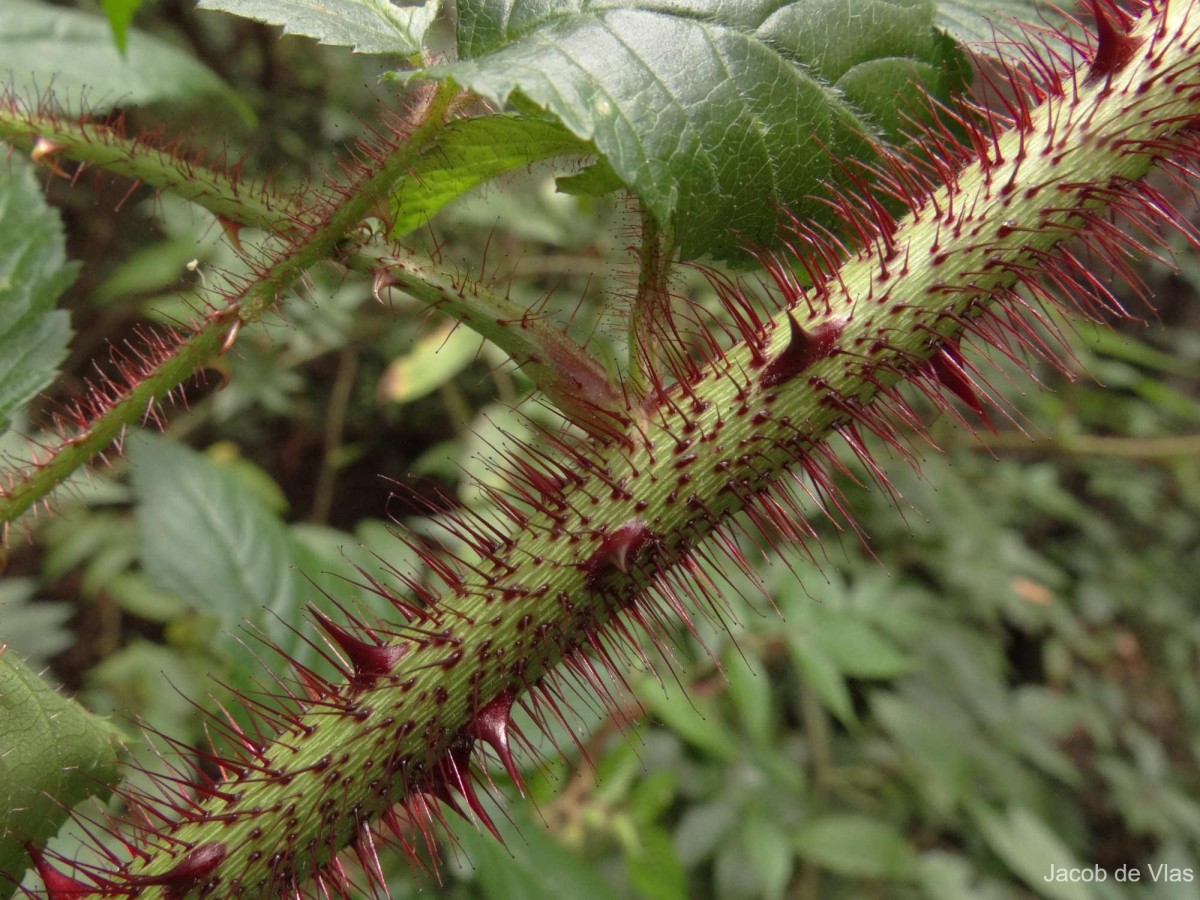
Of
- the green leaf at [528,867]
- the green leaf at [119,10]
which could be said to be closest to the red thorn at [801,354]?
the green leaf at [119,10]

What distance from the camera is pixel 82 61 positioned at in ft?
4.57

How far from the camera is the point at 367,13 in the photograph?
689mm

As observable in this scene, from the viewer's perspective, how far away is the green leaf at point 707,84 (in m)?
0.61

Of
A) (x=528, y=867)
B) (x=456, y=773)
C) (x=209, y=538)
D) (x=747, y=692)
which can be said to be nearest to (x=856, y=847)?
(x=747, y=692)

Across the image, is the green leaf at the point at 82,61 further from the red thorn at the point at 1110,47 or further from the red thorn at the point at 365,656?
the red thorn at the point at 1110,47

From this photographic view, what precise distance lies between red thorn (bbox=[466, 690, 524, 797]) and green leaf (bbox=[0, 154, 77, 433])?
58 cm

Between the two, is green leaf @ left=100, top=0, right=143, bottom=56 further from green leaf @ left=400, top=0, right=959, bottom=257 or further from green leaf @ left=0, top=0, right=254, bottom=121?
green leaf @ left=0, top=0, right=254, bottom=121

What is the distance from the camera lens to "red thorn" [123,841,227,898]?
58 centimetres

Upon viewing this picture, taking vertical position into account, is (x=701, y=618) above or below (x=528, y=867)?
below

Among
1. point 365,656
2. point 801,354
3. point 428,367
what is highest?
point 801,354

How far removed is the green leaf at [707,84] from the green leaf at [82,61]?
0.87 metres

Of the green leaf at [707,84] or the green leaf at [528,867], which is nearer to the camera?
the green leaf at [707,84]

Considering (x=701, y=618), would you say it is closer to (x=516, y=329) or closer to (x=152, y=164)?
(x=516, y=329)

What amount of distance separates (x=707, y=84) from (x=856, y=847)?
183 centimetres
